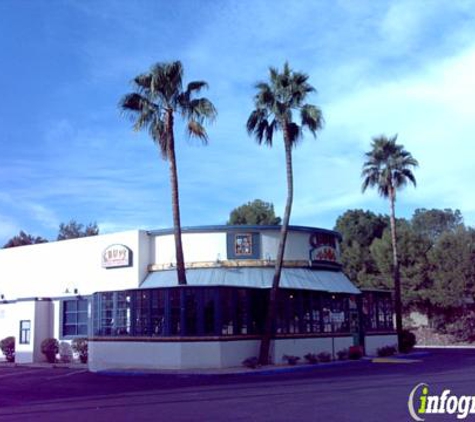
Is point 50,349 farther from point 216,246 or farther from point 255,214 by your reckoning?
point 255,214

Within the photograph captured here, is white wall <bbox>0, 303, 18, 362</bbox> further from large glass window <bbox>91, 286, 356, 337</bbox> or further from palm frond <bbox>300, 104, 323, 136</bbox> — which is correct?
palm frond <bbox>300, 104, 323, 136</bbox>

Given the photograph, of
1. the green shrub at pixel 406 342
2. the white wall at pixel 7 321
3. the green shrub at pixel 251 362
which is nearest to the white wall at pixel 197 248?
the green shrub at pixel 251 362

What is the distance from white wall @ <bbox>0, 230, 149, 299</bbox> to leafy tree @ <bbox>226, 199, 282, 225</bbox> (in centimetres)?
3461

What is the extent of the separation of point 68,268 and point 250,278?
436 inches

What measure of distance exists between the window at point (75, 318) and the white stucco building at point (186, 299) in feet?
0.19

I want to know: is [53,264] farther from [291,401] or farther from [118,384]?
[291,401]

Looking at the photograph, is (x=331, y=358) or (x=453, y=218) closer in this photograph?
(x=331, y=358)

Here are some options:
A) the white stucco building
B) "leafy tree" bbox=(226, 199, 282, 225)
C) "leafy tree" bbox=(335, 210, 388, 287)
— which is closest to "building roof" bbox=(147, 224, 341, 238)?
the white stucco building

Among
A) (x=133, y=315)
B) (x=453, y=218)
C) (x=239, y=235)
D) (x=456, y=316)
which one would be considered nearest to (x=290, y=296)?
(x=239, y=235)

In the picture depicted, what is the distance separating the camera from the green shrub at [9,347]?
3506 cm

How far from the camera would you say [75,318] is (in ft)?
112

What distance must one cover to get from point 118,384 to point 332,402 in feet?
28.2

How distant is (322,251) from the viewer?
1280 inches

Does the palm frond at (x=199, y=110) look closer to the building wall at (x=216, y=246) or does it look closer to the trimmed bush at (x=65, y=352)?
the building wall at (x=216, y=246)
